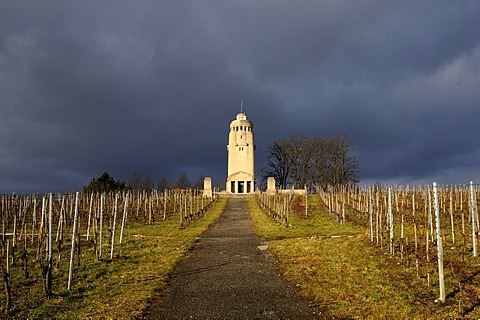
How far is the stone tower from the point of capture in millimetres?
62531

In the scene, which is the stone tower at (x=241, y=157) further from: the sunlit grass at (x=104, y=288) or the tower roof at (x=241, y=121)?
the sunlit grass at (x=104, y=288)

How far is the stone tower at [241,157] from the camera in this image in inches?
2462

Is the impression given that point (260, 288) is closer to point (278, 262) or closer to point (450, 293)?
point (278, 262)

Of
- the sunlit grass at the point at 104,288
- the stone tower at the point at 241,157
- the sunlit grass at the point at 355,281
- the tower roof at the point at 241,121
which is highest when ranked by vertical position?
the tower roof at the point at 241,121

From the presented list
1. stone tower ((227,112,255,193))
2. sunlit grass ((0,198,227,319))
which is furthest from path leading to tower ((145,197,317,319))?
stone tower ((227,112,255,193))

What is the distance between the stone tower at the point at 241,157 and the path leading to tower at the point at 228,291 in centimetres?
4843

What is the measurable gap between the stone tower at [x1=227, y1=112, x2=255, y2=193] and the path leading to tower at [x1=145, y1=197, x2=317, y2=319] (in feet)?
159

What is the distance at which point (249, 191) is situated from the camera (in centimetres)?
6266

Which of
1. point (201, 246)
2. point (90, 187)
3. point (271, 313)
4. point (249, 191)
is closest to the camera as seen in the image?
point (271, 313)

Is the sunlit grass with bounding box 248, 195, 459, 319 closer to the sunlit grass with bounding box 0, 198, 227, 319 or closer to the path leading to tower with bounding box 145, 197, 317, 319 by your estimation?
the path leading to tower with bounding box 145, 197, 317, 319

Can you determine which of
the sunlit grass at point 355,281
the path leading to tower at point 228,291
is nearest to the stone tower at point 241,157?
the sunlit grass at point 355,281

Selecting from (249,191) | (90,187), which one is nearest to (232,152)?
(249,191)

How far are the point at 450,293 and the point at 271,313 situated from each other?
155 inches

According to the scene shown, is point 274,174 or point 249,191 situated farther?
point 274,174
